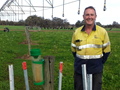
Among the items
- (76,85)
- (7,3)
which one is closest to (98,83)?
(76,85)

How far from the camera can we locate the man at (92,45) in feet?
8.03

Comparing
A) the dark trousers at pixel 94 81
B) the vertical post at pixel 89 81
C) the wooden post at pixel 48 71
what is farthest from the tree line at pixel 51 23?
the vertical post at pixel 89 81

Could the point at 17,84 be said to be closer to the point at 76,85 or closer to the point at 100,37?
the point at 76,85

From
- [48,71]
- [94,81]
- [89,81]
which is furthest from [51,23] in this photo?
[89,81]

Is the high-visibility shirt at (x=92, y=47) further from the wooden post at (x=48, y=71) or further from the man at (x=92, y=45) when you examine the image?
the wooden post at (x=48, y=71)

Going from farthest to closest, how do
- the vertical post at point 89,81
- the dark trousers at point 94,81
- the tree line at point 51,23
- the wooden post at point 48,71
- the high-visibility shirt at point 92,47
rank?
the tree line at point 51,23 → the dark trousers at point 94,81 → the high-visibility shirt at point 92,47 → the wooden post at point 48,71 → the vertical post at point 89,81

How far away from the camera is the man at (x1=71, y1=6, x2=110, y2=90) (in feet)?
8.03

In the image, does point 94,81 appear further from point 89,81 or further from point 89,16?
point 89,16

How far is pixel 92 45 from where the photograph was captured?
8.05 ft

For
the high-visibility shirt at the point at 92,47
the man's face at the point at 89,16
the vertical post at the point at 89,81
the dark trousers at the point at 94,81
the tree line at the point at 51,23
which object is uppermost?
the tree line at the point at 51,23

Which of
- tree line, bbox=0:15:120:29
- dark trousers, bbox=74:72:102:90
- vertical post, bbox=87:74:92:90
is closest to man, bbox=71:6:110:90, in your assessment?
dark trousers, bbox=74:72:102:90

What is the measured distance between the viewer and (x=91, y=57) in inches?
97.7

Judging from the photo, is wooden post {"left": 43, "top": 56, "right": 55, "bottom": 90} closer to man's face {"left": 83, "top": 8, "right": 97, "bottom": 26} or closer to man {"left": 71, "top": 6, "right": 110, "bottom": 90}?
man {"left": 71, "top": 6, "right": 110, "bottom": 90}

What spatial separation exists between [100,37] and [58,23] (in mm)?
60787
